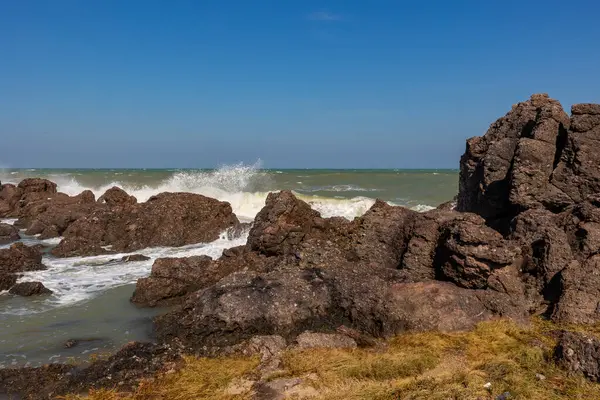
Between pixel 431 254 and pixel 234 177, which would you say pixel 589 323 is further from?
pixel 234 177

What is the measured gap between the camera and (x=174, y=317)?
9789 mm

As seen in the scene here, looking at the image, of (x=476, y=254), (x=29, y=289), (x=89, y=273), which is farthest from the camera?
(x=89, y=273)

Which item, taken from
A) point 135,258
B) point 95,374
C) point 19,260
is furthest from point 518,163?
point 19,260

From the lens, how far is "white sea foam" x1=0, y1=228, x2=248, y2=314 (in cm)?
1272

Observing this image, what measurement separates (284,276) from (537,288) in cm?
527

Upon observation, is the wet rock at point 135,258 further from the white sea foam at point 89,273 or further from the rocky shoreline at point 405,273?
the rocky shoreline at point 405,273

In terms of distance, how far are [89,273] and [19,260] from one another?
248 centimetres

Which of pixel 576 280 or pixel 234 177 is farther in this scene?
pixel 234 177

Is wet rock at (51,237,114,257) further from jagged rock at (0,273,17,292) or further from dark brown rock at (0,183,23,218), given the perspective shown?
dark brown rock at (0,183,23,218)

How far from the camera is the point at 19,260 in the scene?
1570 cm

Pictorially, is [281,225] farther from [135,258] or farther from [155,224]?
[155,224]

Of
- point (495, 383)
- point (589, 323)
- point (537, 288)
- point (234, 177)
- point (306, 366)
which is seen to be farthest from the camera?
point (234, 177)

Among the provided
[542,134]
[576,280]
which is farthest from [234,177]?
[576,280]

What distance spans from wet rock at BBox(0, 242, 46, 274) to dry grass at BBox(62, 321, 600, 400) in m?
10.6
